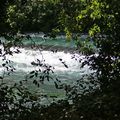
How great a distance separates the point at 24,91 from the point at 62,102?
492 millimetres

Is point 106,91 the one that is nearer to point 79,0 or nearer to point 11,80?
point 79,0

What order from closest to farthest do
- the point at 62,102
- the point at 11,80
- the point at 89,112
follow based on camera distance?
the point at 89,112, the point at 62,102, the point at 11,80

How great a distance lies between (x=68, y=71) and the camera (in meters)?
15.4

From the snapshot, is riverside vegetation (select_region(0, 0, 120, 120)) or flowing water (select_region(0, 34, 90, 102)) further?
flowing water (select_region(0, 34, 90, 102))

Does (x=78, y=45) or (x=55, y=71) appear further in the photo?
(x=55, y=71)

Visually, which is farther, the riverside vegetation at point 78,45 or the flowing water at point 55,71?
the flowing water at point 55,71

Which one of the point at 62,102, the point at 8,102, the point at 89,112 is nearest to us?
the point at 89,112

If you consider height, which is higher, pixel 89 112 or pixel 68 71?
pixel 89 112

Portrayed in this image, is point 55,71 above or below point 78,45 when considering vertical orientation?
below

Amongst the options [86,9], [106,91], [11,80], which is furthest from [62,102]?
[11,80]

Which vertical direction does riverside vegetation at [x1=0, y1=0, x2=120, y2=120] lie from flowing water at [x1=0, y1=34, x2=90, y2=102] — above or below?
above

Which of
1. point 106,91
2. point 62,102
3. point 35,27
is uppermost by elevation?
point 35,27

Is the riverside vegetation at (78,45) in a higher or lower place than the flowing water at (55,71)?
higher

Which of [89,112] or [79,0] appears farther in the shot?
[79,0]
